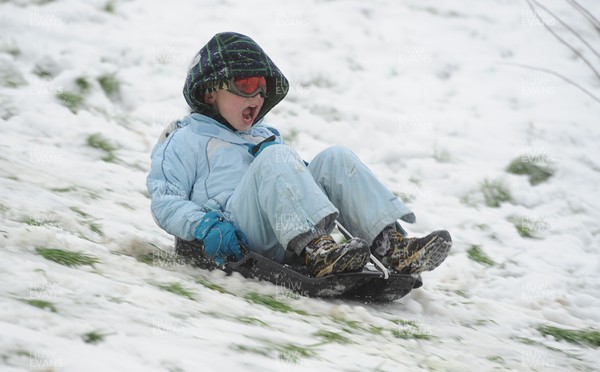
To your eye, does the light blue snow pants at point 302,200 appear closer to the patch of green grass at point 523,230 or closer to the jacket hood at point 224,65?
the jacket hood at point 224,65

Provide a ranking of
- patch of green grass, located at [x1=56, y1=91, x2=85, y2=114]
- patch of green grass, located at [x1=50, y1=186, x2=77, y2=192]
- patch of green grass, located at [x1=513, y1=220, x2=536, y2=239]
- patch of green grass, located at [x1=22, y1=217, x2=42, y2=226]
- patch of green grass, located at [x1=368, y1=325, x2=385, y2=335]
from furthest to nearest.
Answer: patch of green grass, located at [x1=56, y1=91, x2=85, y2=114] → patch of green grass, located at [x1=513, y1=220, x2=536, y2=239] → patch of green grass, located at [x1=50, y1=186, x2=77, y2=192] → patch of green grass, located at [x1=22, y1=217, x2=42, y2=226] → patch of green grass, located at [x1=368, y1=325, x2=385, y2=335]

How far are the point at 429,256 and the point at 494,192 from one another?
96.2 inches

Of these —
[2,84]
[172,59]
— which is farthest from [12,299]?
[172,59]

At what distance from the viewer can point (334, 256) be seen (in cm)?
281

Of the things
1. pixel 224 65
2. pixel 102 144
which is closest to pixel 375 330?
pixel 224 65

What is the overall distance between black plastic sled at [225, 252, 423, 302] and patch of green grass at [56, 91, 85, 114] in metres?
2.78

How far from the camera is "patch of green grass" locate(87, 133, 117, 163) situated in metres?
4.83

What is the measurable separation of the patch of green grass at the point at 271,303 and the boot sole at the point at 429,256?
491 mm

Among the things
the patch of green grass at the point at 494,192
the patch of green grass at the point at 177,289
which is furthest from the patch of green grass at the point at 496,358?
the patch of green grass at the point at 494,192

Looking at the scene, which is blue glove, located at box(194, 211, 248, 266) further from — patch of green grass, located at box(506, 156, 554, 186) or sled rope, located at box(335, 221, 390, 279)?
patch of green grass, located at box(506, 156, 554, 186)

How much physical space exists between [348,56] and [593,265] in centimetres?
338

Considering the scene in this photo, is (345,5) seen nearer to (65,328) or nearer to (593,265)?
(593,265)

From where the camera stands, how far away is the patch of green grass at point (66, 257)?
8.66ft

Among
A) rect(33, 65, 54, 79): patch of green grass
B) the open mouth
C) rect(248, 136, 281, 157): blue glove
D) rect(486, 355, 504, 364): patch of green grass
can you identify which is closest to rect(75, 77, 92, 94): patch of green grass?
rect(33, 65, 54, 79): patch of green grass
